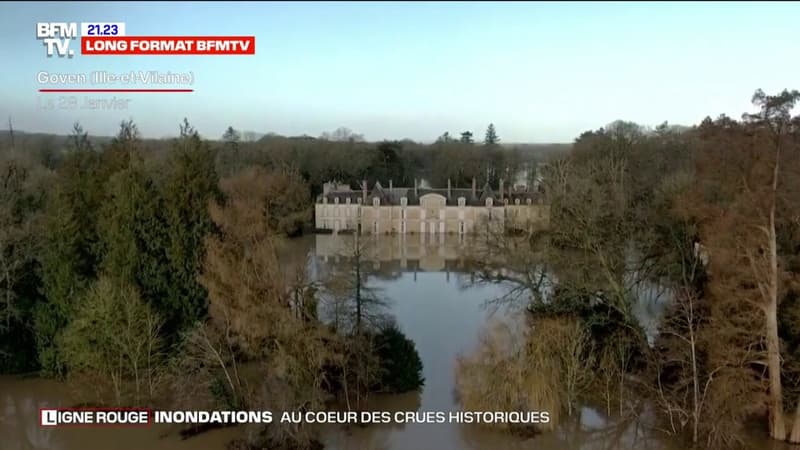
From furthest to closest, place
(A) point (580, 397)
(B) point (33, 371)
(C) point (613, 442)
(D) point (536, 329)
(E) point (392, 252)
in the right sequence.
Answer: (E) point (392, 252) → (B) point (33, 371) → (A) point (580, 397) → (D) point (536, 329) → (C) point (613, 442)

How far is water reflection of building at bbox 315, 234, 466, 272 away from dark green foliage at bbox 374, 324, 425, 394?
1101 centimetres

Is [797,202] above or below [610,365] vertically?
above

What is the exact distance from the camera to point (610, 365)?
1251cm

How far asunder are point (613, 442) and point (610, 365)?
5.93ft

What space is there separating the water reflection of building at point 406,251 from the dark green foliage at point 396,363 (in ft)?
36.1

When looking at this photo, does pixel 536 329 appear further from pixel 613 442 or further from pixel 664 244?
pixel 664 244

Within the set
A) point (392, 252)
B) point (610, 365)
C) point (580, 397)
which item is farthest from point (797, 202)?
point (392, 252)

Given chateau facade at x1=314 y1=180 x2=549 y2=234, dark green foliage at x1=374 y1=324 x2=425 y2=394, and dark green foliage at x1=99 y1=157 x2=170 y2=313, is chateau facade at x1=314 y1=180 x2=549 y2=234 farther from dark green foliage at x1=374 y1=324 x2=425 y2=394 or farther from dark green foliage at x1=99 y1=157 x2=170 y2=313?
→ dark green foliage at x1=374 y1=324 x2=425 y2=394

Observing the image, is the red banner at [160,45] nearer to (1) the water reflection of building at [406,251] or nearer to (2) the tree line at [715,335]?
(2) the tree line at [715,335]

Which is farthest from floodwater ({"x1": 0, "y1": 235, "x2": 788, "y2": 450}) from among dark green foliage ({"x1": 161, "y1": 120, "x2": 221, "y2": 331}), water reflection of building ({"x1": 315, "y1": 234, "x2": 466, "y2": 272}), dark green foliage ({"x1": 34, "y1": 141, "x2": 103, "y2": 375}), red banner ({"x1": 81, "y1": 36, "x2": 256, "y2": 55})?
water reflection of building ({"x1": 315, "y1": 234, "x2": 466, "y2": 272})

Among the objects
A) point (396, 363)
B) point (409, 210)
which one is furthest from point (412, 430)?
point (409, 210)

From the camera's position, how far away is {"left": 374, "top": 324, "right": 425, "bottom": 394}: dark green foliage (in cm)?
1312

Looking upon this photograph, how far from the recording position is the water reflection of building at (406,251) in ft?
92.1

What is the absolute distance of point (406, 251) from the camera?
3331cm
